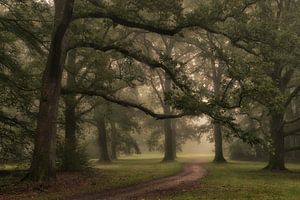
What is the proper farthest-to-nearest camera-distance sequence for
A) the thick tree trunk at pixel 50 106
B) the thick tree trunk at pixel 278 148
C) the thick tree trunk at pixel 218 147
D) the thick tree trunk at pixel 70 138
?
1. the thick tree trunk at pixel 218 147
2. the thick tree trunk at pixel 278 148
3. the thick tree trunk at pixel 70 138
4. the thick tree trunk at pixel 50 106

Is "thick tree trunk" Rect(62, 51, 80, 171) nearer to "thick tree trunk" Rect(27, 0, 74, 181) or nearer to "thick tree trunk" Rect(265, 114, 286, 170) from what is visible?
"thick tree trunk" Rect(27, 0, 74, 181)

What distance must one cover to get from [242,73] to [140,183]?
747cm

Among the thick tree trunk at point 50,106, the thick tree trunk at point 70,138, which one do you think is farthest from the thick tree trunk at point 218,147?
the thick tree trunk at point 50,106

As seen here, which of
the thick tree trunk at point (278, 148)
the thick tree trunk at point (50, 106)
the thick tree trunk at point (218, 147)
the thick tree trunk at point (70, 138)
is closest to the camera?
the thick tree trunk at point (50, 106)

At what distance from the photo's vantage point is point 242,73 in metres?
19.1

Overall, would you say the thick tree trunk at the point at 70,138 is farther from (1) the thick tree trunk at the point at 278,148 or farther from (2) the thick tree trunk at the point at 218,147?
(2) the thick tree trunk at the point at 218,147

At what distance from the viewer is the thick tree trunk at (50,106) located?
1920 centimetres

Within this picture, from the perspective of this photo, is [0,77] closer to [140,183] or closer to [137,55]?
[137,55]

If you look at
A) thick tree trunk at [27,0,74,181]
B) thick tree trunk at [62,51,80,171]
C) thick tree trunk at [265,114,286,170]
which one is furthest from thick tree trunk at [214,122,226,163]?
thick tree trunk at [27,0,74,181]

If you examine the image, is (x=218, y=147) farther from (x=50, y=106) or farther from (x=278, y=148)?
(x=50, y=106)

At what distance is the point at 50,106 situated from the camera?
2031cm

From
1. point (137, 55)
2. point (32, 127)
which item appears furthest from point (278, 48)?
point (32, 127)

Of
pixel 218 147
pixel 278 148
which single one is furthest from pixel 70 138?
pixel 218 147

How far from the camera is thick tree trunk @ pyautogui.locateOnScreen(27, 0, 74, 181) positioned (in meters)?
19.2
